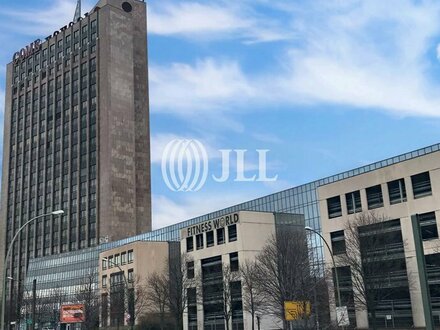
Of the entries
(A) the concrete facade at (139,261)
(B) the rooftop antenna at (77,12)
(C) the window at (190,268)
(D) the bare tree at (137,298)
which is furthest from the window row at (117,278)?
(B) the rooftop antenna at (77,12)

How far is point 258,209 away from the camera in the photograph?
341 ft

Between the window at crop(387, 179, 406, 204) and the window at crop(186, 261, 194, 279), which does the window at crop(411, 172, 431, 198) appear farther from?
the window at crop(186, 261, 194, 279)

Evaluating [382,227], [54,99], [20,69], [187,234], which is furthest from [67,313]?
[20,69]

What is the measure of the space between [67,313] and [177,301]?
19165 mm

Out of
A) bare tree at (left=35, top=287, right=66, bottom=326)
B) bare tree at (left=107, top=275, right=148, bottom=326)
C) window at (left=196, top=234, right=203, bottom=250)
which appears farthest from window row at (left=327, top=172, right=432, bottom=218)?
bare tree at (left=35, top=287, right=66, bottom=326)

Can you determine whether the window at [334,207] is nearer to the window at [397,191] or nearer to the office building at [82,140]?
the window at [397,191]

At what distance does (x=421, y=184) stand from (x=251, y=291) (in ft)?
83.8

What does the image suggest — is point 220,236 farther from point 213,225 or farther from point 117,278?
point 117,278

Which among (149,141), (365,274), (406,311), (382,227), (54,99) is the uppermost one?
(54,99)

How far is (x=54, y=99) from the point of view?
18275 cm

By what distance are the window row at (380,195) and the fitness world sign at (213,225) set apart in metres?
18.8

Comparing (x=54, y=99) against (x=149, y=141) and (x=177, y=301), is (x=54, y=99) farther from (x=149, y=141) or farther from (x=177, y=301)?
(x=177, y=301)

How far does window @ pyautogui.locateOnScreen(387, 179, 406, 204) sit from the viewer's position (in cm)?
6406

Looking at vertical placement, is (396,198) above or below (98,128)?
below
